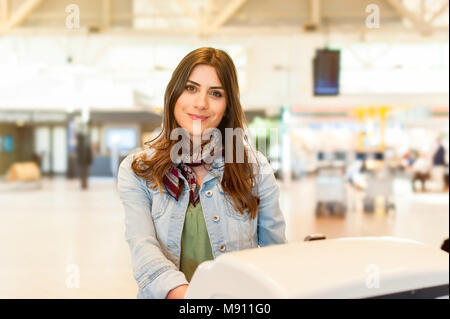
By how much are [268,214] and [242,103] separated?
426cm

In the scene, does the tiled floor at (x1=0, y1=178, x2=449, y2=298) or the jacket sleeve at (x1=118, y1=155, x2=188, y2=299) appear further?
the tiled floor at (x1=0, y1=178, x2=449, y2=298)

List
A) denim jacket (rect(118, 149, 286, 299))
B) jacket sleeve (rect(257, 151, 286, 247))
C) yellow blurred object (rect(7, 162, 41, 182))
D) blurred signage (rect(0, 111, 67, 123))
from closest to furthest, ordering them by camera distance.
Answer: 1. denim jacket (rect(118, 149, 286, 299))
2. jacket sleeve (rect(257, 151, 286, 247))
3. yellow blurred object (rect(7, 162, 41, 182))
4. blurred signage (rect(0, 111, 67, 123))

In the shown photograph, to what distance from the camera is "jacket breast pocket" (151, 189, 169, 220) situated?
4.34ft

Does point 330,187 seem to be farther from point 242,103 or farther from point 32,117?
point 32,117

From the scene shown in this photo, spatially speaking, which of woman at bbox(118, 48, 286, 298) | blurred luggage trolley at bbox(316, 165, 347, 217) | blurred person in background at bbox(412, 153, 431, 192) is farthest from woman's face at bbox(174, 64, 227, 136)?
blurred person in background at bbox(412, 153, 431, 192)

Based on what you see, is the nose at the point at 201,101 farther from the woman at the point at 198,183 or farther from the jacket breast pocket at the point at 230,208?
the jacket breast pocket at the point at 230,208

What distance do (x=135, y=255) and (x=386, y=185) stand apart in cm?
865

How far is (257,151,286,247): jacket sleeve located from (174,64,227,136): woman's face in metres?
0.24

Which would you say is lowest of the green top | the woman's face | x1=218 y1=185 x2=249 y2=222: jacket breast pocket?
the green top

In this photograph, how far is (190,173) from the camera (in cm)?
138

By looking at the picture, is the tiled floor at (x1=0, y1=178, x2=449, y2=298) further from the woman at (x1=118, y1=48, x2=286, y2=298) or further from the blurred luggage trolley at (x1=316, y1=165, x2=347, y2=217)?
the woman at (x1=118, y1=48, x2=286, y2=298)

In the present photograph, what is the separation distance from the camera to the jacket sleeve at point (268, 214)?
1.40 meters

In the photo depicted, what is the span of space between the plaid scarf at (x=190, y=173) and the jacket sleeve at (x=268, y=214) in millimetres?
178
